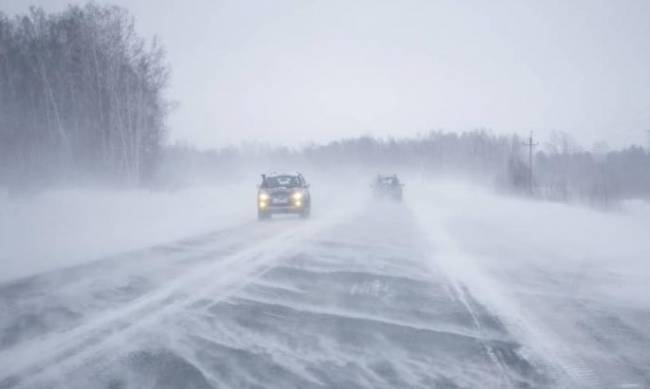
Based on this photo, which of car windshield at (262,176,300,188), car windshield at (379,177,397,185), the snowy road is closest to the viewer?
the snowy road

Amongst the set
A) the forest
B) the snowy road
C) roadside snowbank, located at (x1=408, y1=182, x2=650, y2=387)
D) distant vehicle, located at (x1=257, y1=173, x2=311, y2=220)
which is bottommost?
roadside snowbank, located at (x1=408, y1=182, x2=650, y2=387)

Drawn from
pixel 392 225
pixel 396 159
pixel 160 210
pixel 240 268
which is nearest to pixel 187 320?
pixel 240 268

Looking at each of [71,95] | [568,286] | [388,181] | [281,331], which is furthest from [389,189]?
[281,331]

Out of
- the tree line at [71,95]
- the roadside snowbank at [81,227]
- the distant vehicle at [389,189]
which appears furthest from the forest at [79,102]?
the distant vehicle at [389,189]

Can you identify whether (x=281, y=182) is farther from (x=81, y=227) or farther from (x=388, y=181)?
(x=388, y=181)

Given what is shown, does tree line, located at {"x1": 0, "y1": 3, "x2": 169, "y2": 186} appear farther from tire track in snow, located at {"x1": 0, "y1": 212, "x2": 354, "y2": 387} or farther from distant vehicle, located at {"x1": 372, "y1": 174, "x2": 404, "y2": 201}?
tire track in snow, located at {"x1": 0, "y1": 212, "x2": 354, "y2": 387}

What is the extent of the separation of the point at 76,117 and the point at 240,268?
29486 millimetres

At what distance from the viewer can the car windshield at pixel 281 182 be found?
78.3 feet

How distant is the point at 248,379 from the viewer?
475 centimetres

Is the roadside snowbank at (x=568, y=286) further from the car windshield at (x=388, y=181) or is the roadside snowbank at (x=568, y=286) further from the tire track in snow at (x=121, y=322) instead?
the car windshield at (x=388, y=181)

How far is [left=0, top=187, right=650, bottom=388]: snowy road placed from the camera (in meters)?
4.84

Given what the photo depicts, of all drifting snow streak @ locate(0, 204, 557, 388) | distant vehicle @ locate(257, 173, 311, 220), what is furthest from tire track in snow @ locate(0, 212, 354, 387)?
distant vehicle @ locate(257, 173, 311, 220)

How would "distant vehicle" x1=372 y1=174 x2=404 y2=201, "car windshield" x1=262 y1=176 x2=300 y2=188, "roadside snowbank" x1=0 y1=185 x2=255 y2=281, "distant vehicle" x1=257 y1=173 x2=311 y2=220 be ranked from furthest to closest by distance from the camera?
1. "distant vehicle" x1=372 y1=174 x2=404 y2=201
2. "car windshield" x1=262 y1=176 x2=300 y2=188
3. "distant vehicle" x1=257 y1=173 x2=311 y2=220
4. "roadside snowbank" x1=0 y1=185 x2=255 y2=281

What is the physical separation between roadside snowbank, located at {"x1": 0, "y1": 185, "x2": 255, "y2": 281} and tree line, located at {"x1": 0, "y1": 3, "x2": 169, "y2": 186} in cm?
800
